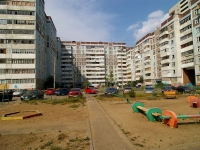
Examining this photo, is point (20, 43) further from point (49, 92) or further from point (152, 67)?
point (152, 67)

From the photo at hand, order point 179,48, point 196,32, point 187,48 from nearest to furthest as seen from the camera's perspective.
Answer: point 196,32
point 187,48
point 179,48

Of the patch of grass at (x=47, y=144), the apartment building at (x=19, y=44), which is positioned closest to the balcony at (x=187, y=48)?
the apartment building at (x=19, y=44)

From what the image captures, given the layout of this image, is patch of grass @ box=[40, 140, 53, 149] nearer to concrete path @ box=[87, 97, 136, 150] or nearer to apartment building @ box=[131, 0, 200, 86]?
concrete path @ box=[87, 97, 136, 150]

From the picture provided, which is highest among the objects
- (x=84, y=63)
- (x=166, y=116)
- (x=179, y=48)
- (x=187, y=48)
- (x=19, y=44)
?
(x=84, y=63)

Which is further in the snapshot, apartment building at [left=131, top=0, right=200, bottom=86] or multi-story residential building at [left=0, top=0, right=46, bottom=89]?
multi-story residential building at [left=0, top=0, right=46, bottom=89]

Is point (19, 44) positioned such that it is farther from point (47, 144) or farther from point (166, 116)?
point (166, 116)

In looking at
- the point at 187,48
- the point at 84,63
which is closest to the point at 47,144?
the point at 187,48

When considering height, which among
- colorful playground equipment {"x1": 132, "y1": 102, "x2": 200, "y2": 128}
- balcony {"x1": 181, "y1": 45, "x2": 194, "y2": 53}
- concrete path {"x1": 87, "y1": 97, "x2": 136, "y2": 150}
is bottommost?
concrete path {"x1": 87, "y1": 97, "x2": 136, "y2": 150}

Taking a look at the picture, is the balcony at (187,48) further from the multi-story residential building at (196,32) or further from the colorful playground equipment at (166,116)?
the colorful playground equipment at (166,116)

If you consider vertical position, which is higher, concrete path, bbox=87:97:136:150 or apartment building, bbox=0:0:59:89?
apartment building, bbox=0:0:59:89

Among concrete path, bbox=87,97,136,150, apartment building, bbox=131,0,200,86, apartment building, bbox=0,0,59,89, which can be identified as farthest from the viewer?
apartment building, bbox=0,0,59,89

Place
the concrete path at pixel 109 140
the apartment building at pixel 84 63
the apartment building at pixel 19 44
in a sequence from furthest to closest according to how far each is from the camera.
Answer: the apartment building at pixel 84 63 < the apartment building at pixel 19 44 < the concrete path at pixel 109 140

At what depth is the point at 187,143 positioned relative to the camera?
553 centimetres

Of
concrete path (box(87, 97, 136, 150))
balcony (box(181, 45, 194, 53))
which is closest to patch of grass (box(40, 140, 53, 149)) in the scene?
concrete path (box(87, 97, 136, 150))
